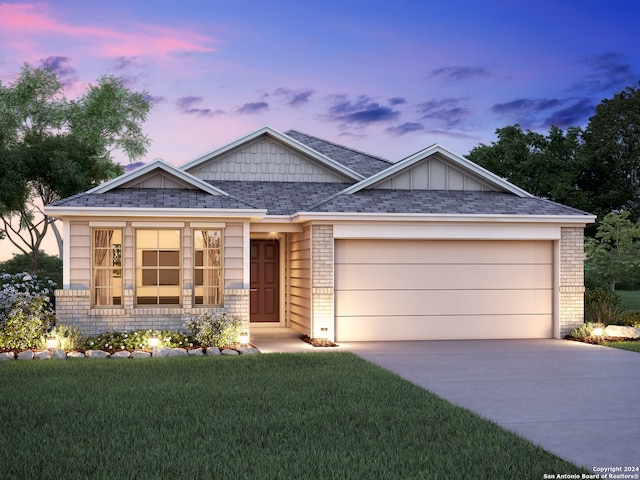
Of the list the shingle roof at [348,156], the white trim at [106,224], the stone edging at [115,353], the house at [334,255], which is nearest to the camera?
the stone edging at [115,353]

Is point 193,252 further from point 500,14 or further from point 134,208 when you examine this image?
point 500,14

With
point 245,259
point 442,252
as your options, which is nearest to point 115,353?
point 245,259

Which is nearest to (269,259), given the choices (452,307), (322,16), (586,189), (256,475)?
(452,307)

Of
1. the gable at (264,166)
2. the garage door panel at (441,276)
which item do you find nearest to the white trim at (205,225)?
the garage door panel at (441,276)

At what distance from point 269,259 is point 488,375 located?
Answer: 889cm

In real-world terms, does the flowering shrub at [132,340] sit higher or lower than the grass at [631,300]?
higher

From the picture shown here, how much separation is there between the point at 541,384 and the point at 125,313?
8732 millimetres

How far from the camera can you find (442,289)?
18031 millimetres

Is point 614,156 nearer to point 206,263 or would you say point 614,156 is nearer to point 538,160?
point 538,160

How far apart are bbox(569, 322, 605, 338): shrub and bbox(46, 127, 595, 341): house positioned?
24 centimetres

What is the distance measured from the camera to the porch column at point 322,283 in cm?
1698

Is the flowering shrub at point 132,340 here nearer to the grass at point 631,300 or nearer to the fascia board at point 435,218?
the fascia board at point 435,218

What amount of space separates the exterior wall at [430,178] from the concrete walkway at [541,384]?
4135 mm

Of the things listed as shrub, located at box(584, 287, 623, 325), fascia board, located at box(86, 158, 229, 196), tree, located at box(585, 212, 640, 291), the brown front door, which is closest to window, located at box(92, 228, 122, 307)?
fascia board, located at box(86, 158, 229, 196)
